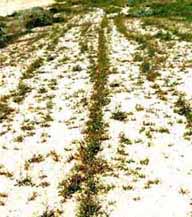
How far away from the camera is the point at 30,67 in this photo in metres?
31.8

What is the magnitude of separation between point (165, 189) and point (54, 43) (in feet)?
93.1

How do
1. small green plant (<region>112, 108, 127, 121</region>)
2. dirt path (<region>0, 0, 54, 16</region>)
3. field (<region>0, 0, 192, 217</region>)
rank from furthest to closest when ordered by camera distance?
dirt path (<region>0, 0, 54, 16</region>), small green plant (<region>112, 108, 127, 121</region>), field (<region>0, 0, 192, 217</region>)

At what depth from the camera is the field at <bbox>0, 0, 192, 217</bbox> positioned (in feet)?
46.1

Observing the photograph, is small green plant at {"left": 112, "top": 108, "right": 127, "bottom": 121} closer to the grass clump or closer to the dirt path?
the grass clump

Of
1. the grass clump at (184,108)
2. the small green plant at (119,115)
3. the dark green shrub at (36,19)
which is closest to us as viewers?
the grass clump at (184,108)

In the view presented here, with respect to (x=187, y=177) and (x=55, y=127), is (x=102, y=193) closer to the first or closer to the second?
(x=187, y=177)

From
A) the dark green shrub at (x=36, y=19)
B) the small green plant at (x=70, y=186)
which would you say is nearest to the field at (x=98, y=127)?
the small green plant at (x=70, y=186)

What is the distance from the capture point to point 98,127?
19.3 meters

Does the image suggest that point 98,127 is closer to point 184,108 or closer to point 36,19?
point 184,108

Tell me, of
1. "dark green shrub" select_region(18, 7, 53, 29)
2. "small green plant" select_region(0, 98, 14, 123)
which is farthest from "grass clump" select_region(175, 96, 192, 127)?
"dark green shrub" select_region(18, 7, 53, 29)

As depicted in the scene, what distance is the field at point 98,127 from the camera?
1405cm

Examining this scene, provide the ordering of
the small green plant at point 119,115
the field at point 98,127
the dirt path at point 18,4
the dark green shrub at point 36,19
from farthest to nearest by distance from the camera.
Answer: the dirt path at point 18,4, the dark green shrub at point 36,19, the small green plant at point 119,115, the field at point 98,127

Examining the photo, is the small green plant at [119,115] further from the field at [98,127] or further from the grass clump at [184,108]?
the grass clump at [184,108]

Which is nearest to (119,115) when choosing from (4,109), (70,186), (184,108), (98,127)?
(98,127)
